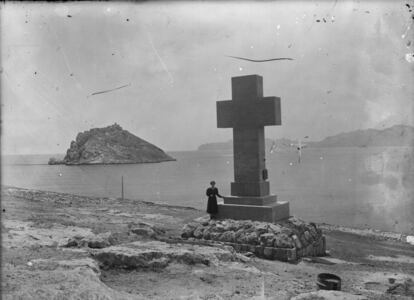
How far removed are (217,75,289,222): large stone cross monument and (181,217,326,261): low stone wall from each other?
74 centimetres

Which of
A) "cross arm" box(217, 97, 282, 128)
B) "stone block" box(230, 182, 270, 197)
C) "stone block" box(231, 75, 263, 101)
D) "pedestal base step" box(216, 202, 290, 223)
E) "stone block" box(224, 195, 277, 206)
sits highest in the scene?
"stone block" box(231, 75, 263, 101)

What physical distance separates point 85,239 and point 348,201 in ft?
141

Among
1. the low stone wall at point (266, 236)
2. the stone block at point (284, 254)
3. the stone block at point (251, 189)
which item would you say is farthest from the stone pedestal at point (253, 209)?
the stone block at point (284, 254)

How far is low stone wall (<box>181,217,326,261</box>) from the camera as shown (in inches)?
385

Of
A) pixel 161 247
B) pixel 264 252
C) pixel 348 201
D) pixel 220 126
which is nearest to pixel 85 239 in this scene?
pixel 161 247

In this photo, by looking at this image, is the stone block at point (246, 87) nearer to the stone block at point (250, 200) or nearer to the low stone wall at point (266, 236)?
the stone block at point (250, 200)

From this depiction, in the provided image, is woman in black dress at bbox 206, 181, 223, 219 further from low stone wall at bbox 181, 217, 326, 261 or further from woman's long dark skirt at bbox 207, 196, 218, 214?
low stone wall at bbox 181, 217, 326, 261

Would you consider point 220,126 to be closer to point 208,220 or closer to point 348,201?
point 208,220

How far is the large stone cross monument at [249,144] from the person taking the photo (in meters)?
12.2

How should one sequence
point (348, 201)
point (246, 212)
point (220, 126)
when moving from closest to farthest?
point (246, 212), point (220, 126), point (348, 201)

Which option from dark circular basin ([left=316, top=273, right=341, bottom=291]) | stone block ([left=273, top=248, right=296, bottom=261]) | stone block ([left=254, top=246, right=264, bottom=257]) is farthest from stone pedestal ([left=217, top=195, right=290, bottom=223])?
dark circular basin ([left=316, top=273, right=341, bottom=291])

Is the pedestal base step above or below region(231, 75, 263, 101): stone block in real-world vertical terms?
below

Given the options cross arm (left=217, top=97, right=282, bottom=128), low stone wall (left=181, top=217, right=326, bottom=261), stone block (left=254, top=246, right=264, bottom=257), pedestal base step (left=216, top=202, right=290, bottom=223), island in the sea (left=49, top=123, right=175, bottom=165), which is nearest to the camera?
low stone wall (left=181, top=217, right=326, bottom=261)

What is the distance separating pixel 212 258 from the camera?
301 inches
